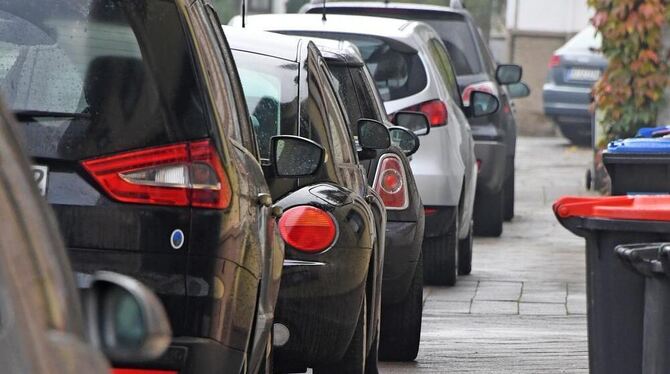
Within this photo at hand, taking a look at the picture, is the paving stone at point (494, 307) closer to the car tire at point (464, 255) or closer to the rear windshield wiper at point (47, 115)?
the car tire at point (464, 255)

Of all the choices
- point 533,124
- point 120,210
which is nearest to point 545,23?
point 533,124

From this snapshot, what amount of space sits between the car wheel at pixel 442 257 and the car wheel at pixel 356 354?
15.1ft

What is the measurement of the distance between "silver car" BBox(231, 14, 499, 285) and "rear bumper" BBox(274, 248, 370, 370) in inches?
186

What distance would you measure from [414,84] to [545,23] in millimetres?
20578

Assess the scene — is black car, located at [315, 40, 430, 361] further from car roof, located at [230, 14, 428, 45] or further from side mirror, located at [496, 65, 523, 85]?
side mirror, located at [496, 65, 523, 85]

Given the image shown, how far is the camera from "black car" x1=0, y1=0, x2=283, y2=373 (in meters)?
4.75

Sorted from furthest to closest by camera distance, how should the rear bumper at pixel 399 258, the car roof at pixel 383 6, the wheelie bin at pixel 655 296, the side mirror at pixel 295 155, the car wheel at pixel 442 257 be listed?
1. the car roof at pixel 383 6
2. the car wheel at pixel 442 257
3. the rear bumper at pixel 399 258
4. the side mirror at pixel 295 155
5. the wheelie bin at pixel 655 296

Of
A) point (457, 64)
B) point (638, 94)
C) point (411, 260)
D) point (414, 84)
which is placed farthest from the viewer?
point (638, 94)

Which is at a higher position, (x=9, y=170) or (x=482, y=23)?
(x=9, y=170)

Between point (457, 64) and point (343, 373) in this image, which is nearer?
point (343, 373)

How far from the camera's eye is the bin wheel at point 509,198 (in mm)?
17125

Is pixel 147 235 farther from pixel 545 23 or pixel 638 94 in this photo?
pixel 545 23

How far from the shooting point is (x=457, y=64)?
1559 cm

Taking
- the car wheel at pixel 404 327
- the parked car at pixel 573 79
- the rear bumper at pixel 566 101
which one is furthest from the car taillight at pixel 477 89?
the rear bumper at pixel 566 101
